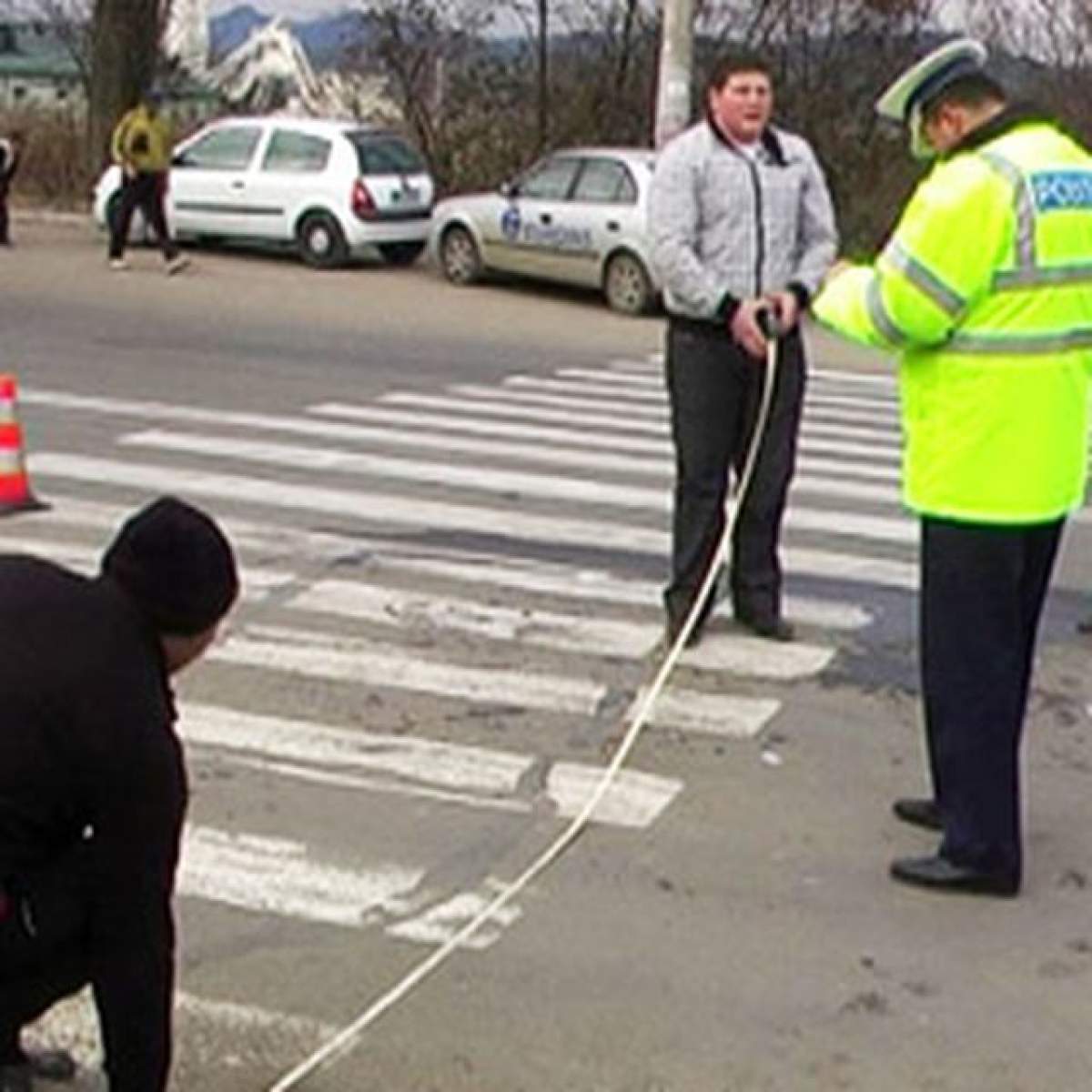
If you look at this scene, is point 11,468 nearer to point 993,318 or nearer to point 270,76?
point 993,318

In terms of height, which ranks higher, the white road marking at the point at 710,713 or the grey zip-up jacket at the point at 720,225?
the grey zip-up jacket at the point at 720,225

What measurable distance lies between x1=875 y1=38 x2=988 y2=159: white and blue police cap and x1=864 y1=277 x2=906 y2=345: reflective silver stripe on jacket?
389 millimetres

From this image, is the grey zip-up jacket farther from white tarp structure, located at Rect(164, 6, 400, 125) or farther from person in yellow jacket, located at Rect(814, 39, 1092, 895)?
white tarp structure, located at Rect(164, 6, 400, 125)

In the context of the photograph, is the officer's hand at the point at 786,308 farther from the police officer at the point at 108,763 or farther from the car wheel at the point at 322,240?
the car wheel at the point at 322,240

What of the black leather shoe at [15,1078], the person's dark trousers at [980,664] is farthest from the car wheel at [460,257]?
the black leather shoe at [15,1078]

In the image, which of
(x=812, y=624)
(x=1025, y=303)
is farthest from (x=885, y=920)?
(x=812, y=624)

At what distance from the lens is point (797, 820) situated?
217 inches

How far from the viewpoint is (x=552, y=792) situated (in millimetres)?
5668

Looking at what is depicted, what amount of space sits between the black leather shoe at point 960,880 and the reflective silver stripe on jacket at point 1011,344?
1.23 m

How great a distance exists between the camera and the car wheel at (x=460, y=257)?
21484 millimetres

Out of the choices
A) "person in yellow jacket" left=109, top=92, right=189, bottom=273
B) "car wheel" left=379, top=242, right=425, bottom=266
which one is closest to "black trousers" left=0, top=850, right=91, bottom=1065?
"person in yellow jacket" left=109, top=92, right=189, bottom=273

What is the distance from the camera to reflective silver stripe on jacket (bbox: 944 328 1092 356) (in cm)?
471

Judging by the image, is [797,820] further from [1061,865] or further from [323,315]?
[323,315]

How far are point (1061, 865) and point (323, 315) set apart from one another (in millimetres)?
13534
